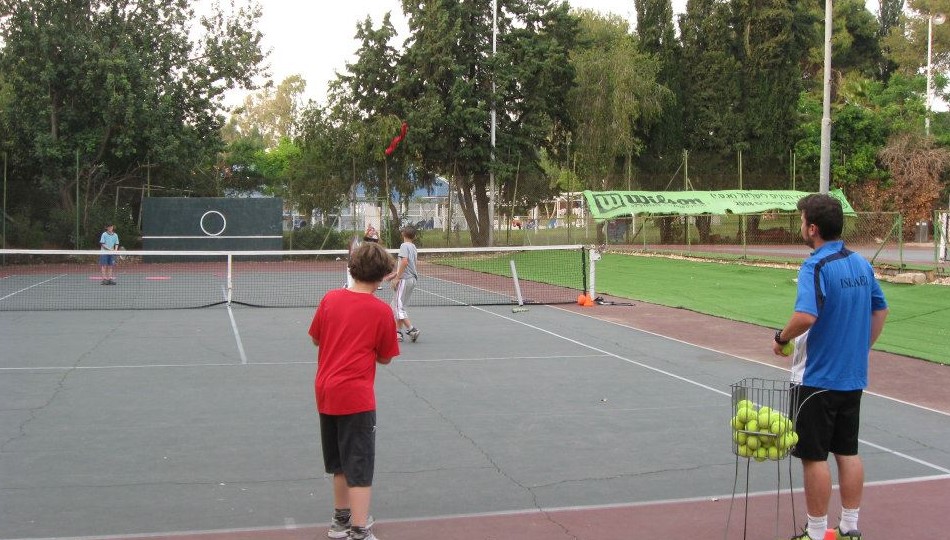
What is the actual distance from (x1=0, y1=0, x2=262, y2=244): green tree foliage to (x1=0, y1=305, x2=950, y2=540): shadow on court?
23.8 meters

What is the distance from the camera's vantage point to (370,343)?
16.8 feet

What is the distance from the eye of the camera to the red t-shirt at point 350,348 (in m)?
5.04

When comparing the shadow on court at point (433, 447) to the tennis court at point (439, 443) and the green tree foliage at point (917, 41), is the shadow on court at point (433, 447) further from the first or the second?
the green tree foliage at point (917, 41)

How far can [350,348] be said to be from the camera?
200 inches

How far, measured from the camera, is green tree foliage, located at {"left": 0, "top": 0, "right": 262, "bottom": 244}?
34250mm

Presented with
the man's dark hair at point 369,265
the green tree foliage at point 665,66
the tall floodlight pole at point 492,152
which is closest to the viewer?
the man's dark hair at point 369,265

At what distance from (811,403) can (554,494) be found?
2.00 metres

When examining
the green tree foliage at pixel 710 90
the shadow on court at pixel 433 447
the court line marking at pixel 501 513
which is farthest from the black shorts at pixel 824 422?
the green tree foliage at pixel 710 90

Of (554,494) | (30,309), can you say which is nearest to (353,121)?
(30,309)

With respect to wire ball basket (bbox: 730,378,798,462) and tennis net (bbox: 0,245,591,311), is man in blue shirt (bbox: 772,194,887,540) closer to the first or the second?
wire ball basket (bbox: 730,378,798,462)

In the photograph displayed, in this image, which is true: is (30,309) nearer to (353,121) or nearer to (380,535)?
(380,535)

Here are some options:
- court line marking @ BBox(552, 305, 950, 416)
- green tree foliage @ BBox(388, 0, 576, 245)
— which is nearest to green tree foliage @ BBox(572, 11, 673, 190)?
green tree foliage @ BBox(388, 0, 576, 245)

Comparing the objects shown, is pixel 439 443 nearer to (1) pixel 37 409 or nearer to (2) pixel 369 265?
(2) pixel 369 265

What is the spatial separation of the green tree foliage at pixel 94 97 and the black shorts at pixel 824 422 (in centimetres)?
3342
